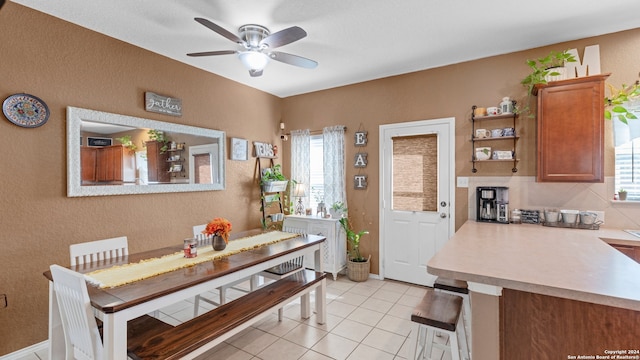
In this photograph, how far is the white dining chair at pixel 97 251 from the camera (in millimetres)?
2029

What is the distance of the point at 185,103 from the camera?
11.0 feet

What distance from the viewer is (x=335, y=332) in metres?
2.59

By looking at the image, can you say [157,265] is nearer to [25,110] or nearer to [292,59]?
[25,110]

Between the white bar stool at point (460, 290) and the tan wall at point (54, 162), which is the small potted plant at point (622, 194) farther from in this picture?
the tan wall at point (54, 162)

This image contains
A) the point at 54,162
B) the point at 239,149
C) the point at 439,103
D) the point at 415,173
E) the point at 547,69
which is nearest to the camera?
the point at 54,162

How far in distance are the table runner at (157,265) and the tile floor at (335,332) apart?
2.71 ft

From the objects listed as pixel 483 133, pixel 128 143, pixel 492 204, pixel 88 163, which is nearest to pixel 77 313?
pixel 88 163

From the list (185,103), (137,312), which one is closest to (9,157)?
(185,103)

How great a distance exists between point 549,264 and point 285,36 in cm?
225

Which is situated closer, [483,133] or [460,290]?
[460,290]

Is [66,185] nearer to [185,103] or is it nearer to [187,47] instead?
[185,103]

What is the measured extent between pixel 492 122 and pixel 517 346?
2.43 metres

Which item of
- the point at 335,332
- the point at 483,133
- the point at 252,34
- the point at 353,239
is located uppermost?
the point at 252,34

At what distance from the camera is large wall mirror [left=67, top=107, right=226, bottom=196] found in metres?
2.49
